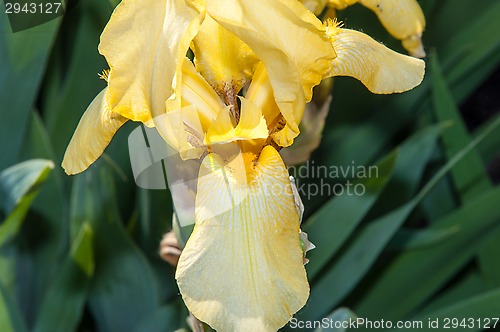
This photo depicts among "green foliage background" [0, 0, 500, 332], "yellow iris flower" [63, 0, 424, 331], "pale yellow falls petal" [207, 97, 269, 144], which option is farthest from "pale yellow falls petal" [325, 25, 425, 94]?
"green foliage background" [0, 0, 500, 332]

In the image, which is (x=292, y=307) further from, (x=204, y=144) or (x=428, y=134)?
(x=428, y=134)

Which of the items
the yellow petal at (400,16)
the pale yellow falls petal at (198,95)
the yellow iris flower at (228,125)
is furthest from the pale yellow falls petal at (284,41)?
the yellow petal at (400,16)

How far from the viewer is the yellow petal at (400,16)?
1.14 metres

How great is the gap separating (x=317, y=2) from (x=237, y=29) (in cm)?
47

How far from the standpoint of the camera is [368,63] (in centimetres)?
92

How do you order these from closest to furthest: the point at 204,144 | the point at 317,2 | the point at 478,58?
the point at 204,144, the point at 317,2, the point at 478,58

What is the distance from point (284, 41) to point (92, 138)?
27 centimetres

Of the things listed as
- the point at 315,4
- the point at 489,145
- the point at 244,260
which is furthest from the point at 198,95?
the point at 489,145

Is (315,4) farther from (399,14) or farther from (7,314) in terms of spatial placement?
(7,314)

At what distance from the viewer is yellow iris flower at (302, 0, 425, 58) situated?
1.14 metres

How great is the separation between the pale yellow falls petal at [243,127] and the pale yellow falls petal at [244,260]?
0.06 metres

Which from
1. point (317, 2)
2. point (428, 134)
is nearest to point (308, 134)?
point (317, 2)

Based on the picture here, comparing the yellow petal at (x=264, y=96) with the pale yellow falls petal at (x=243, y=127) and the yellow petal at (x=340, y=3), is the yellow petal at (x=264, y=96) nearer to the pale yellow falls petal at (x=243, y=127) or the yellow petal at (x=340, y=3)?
the pale yellow falls petal at (x=243, y=127)

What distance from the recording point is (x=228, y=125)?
83 centimetres
